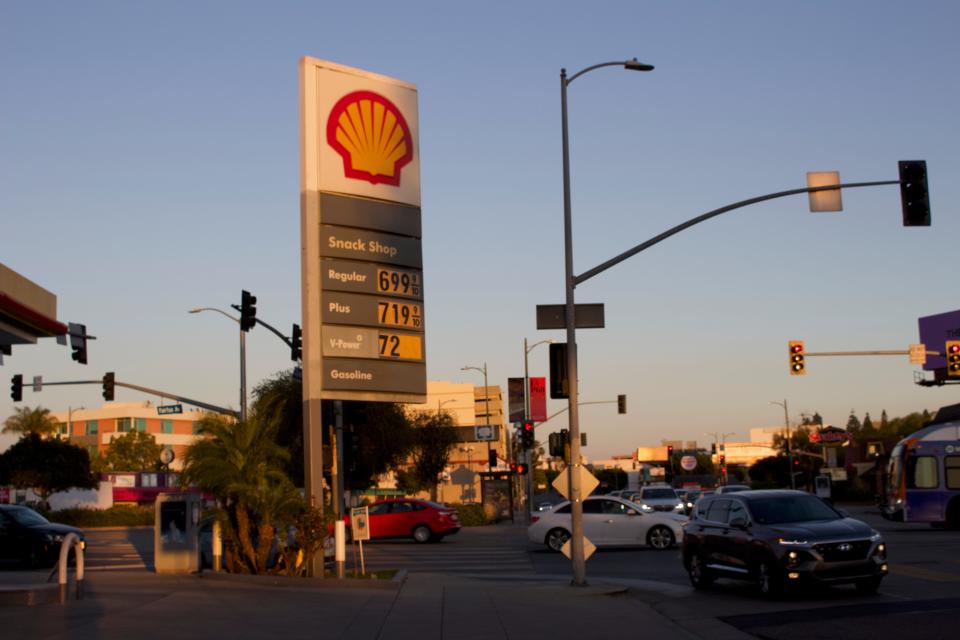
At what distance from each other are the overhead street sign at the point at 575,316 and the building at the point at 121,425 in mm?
117990

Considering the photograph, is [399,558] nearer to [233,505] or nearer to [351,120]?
[233,505]

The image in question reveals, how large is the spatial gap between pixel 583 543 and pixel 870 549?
212 inches

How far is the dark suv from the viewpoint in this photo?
16.4m

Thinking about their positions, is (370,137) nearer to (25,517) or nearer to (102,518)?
(25,517)

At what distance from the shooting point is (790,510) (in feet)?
59.1

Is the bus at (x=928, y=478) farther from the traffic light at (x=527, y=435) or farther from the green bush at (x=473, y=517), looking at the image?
the green bush at (x=473, y=517)

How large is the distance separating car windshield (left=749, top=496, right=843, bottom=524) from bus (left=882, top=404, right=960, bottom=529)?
1799 centimetres

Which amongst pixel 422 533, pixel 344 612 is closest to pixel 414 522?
pixel 422 533

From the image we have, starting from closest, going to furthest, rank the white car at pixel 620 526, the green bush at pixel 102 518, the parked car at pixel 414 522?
the white car at pixel 620 526 < the parked car at pixel 414 522 < the green bush at pixel 102 518

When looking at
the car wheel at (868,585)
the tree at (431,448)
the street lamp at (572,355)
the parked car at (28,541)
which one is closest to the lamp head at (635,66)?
the street lamp at (572,355)

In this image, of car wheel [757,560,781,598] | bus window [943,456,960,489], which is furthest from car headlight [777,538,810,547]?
bus window [943,456,960,489]

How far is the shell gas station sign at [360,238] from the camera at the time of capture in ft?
71.5

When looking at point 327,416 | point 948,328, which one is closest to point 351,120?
point 327,416

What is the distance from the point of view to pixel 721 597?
17.9 m
